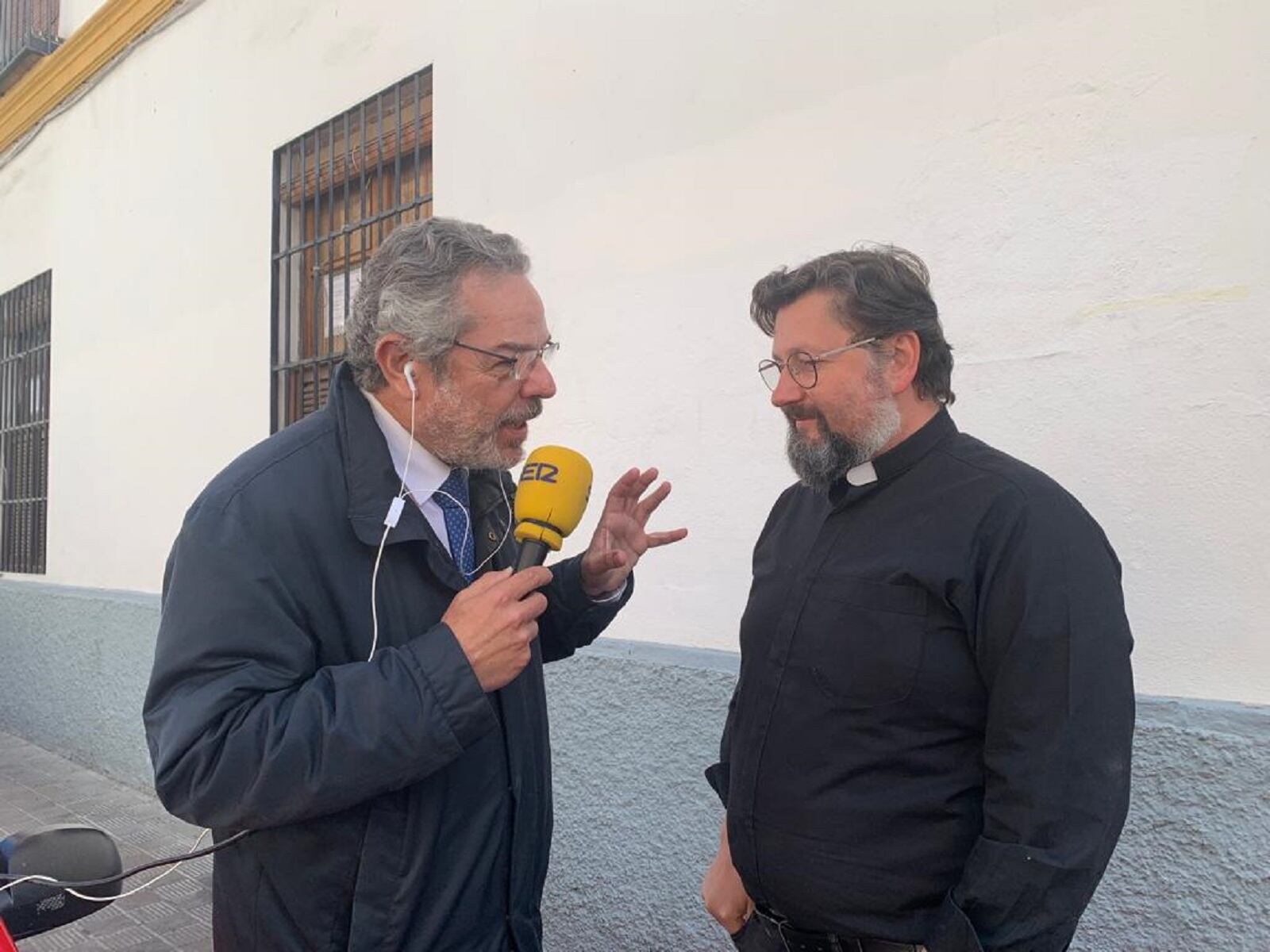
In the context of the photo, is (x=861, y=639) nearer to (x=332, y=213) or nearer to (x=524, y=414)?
(x=524, y=414)

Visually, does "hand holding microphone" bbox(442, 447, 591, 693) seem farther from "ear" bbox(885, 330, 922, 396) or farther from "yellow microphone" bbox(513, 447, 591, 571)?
"ear" bbox(885, 330, 922, 396)

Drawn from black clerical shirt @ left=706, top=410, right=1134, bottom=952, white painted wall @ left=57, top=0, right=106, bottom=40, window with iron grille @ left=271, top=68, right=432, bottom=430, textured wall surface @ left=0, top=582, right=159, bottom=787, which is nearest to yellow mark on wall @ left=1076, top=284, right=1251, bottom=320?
black clerical shirt @ left=706, top=410, right=1134, bottom=952

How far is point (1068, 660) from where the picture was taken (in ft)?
5.31

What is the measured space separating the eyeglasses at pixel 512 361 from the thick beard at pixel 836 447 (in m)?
0.54

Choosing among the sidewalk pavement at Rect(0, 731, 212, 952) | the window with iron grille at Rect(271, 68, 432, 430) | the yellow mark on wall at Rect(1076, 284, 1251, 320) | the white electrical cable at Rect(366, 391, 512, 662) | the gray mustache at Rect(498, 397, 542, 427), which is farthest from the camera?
the window with iron grille at Rect(271, 68, 432, 430)

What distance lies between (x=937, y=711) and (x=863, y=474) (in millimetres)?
479

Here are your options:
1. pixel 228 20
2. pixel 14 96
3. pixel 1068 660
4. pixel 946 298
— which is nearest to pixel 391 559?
pixel 1068 660

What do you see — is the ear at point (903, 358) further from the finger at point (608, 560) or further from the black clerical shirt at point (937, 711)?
the finger at point (608, 560)

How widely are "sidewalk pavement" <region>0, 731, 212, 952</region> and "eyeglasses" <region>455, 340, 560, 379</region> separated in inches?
120

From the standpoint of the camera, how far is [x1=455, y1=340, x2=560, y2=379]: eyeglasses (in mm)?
1889

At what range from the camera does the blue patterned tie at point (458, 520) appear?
77.2 inches

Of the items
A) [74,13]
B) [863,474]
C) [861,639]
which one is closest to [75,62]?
[74,13]

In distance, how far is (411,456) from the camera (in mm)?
1898

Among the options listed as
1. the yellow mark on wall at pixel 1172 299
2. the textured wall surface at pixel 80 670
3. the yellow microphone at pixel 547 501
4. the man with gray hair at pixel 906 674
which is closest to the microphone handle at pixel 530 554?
the yellow microphone at pixel 547 501
